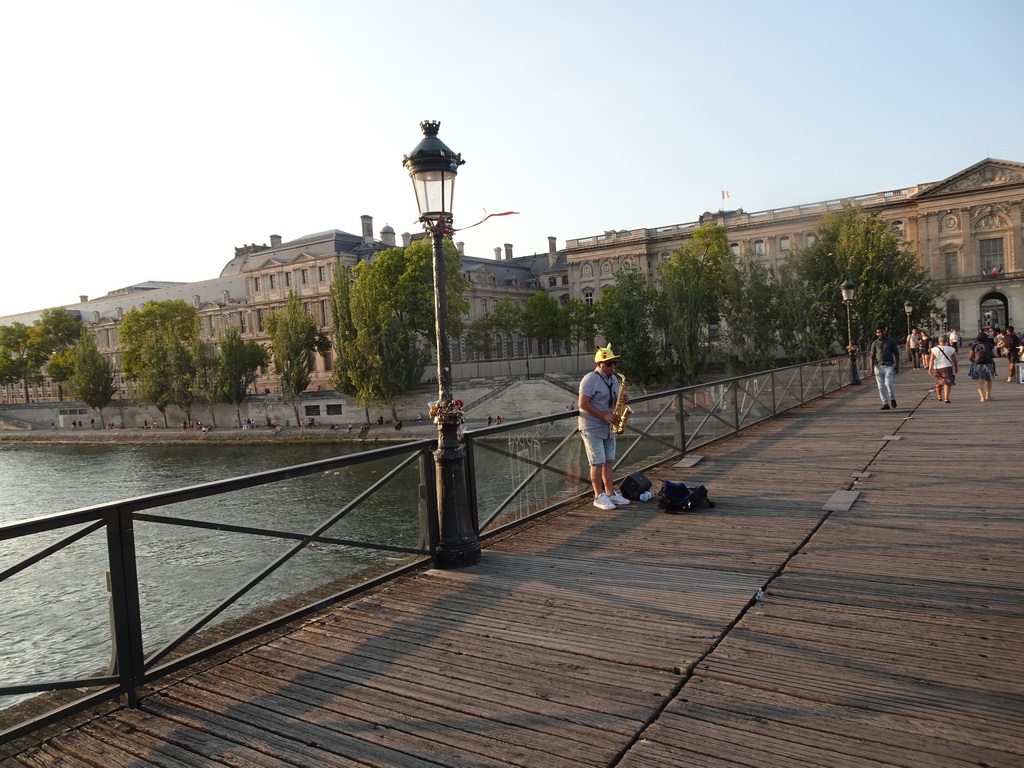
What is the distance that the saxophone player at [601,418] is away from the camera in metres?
8.12

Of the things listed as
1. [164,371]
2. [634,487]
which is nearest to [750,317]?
[634,487]

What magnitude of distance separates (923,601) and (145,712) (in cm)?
487

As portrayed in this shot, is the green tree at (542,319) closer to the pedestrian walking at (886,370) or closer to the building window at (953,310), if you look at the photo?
the building window at (953,310)

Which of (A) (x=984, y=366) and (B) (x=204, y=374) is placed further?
(B) (x=204, y=374)

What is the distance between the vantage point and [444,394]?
6711 millimetres

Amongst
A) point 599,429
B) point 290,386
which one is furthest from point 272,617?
point 290,386

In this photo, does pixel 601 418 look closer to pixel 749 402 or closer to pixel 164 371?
pixel 749 402

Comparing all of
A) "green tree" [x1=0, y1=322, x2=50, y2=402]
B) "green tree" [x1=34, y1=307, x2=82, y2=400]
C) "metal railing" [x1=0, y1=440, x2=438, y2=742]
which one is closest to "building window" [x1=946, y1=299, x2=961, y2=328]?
"metal railing" [x1=0, y1=440, x2=438, y2=742]

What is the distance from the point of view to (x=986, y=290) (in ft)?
219

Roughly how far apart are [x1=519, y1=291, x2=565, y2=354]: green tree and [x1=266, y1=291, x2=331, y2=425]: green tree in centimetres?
2310

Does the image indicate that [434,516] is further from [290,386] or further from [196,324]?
[196,324]

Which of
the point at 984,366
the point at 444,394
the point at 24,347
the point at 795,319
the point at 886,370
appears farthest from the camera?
the point at 24,347

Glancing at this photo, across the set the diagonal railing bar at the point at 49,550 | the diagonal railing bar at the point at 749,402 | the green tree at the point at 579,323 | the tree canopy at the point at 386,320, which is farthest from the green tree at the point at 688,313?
the diagonal railing bar at the point at 49,550

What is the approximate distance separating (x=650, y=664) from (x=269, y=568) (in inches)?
106
